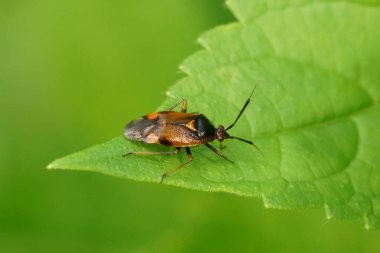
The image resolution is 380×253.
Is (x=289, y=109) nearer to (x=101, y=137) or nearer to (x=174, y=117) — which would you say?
(x=174, y=117)

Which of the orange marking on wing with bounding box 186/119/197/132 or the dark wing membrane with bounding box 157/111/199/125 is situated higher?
the dark wing membrane with bounding box 157/111/199/125

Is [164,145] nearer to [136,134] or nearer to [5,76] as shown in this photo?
[136,134]

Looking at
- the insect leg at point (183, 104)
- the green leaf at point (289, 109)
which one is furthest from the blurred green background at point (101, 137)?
the insect leg at point (183, 104)

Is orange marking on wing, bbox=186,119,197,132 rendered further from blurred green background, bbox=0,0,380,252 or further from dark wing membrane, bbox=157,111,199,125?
blurred green background, bbox=0,0,380,252

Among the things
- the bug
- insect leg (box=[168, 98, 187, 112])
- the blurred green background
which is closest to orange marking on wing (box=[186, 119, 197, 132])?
the bug

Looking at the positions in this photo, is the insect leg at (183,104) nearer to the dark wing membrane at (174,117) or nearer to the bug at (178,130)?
the bug at (178,130)
